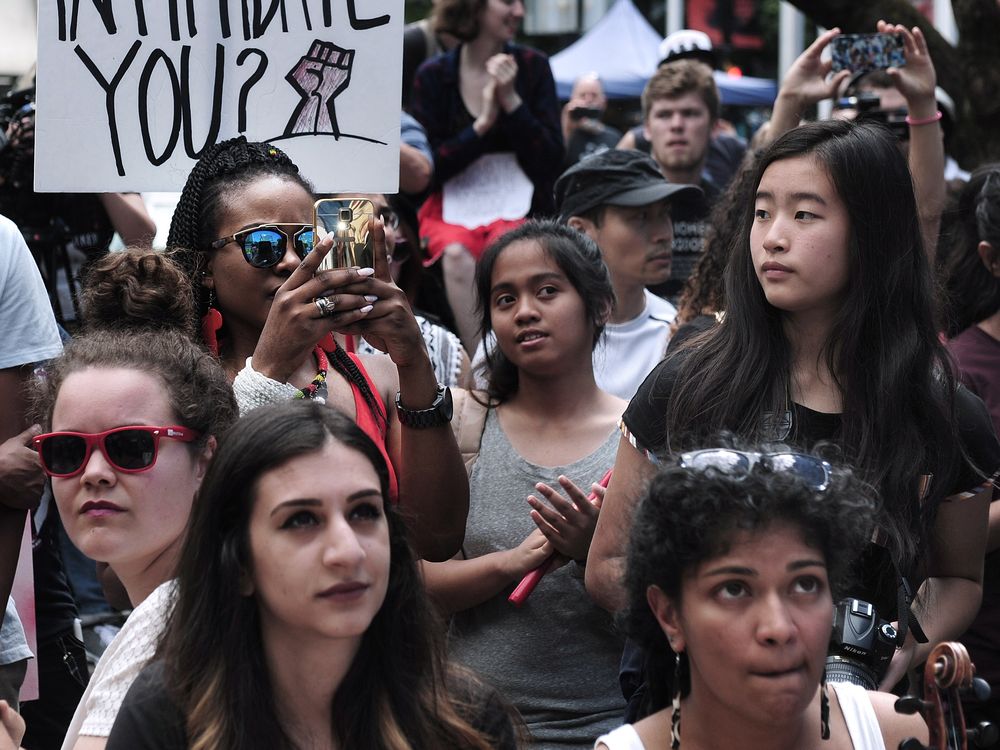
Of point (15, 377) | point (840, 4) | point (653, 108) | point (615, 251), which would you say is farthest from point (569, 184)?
point (15, 377)

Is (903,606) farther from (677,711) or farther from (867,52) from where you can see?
(867,52)

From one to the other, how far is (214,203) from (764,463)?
1.49m

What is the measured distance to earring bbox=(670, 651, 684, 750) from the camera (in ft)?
8.13

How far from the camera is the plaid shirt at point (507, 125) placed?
19.9 feet

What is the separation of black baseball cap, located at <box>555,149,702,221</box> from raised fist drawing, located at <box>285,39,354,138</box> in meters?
1.48

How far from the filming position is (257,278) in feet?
10.5

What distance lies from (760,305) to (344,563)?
1243 millimetres

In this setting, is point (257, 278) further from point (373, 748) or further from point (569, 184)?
point (569, 184)

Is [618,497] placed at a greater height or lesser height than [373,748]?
greater

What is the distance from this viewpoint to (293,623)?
230 cm

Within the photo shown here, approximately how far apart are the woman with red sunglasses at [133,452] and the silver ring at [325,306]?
0.79 ft

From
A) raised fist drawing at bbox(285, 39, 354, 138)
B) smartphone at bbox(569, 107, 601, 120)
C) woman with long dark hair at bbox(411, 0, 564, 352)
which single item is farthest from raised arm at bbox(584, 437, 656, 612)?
smartphone at bbox(569, 107, 601, 120)

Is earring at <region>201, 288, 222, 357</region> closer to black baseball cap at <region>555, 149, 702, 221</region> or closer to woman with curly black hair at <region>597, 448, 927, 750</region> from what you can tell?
woman with curly black hair at <region>597, 448, 927, 750</region>

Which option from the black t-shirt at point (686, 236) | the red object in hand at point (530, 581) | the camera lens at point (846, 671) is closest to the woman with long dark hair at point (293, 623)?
the camera lens at point (846, 671)
